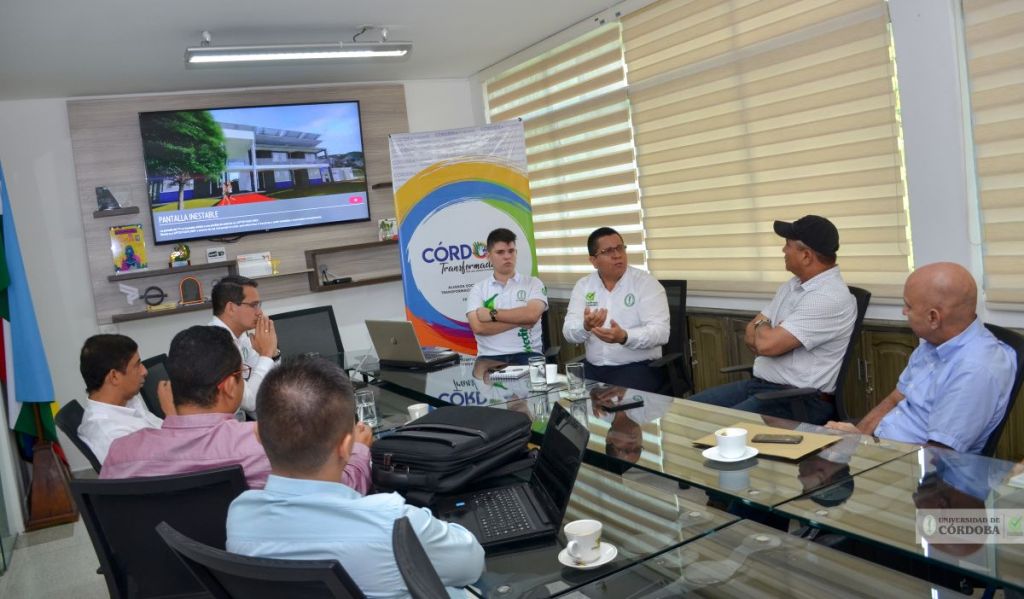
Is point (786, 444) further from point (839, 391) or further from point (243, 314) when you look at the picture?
point (243, 314)

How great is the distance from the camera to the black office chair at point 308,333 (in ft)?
16.5

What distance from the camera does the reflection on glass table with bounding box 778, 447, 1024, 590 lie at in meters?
1.41

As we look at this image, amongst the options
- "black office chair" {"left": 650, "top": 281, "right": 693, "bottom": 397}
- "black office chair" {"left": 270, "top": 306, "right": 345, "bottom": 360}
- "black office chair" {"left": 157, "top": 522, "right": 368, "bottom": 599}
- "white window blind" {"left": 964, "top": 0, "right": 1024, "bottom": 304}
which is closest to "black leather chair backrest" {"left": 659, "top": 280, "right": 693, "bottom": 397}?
"black office chair" {"left": 650, "top": 281, "right": 693, "bottom": 397}

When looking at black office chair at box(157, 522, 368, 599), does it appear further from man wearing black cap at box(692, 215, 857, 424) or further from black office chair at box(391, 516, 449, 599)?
man wearing black cap at box(692, 215, 857, 424)

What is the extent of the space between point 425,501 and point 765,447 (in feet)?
2.85

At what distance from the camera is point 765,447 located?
2104 millimetres

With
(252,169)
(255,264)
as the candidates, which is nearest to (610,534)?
(255,264)

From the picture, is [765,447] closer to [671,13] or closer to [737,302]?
[737,302]

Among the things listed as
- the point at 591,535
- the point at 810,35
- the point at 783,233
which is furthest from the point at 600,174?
the point at 591,535

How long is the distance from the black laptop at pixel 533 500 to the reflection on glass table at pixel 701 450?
9.3 inches

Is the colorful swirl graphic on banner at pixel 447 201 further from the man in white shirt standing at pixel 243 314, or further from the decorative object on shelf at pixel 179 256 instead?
the man in white shirt standing at pixel 243 314

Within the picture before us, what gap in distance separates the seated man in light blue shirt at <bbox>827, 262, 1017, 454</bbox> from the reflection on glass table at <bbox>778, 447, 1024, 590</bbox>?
19.6 inches

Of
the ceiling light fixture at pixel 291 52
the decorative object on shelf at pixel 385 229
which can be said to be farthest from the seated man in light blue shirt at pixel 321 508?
the decorative object on shelf at pixel 385 229

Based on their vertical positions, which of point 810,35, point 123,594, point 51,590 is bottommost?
point 51,590
